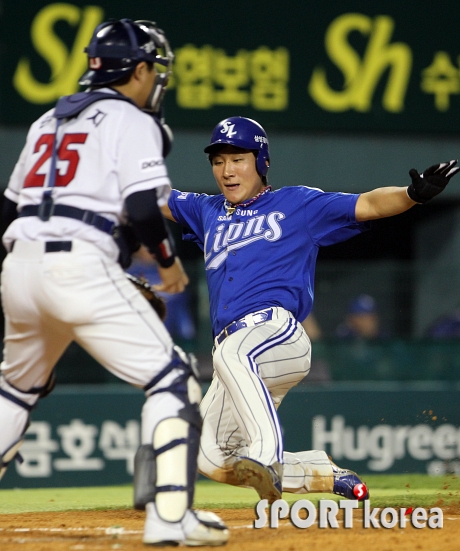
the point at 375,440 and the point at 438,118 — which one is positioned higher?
the point at 438,118

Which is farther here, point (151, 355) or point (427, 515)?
point (427, 515)

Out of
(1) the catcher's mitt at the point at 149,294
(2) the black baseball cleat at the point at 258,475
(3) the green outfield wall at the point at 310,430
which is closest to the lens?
(1) the catcher's mitt at the point at 149,294

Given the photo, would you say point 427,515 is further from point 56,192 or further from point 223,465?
point 56,192

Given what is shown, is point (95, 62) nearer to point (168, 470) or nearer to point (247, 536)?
point (168, 470)

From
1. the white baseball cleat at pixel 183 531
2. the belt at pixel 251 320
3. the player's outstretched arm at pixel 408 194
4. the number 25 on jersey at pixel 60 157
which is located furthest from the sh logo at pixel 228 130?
the white baseball cleat at pixel 183 531

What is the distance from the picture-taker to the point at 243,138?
4.95 m

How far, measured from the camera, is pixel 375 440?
9281mm

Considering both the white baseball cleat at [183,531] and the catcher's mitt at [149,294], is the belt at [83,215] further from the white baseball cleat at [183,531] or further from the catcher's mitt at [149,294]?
the white baseball cleat at [183,531]

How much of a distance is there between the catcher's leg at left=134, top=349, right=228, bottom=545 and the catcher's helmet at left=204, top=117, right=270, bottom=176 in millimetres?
1714

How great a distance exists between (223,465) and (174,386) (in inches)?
54.3

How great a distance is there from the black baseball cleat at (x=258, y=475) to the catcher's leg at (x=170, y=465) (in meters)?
0.50

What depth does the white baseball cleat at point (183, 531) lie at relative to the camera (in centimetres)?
342

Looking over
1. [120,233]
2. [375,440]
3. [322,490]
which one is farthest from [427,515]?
[375,440]

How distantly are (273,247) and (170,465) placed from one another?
1632 mm
